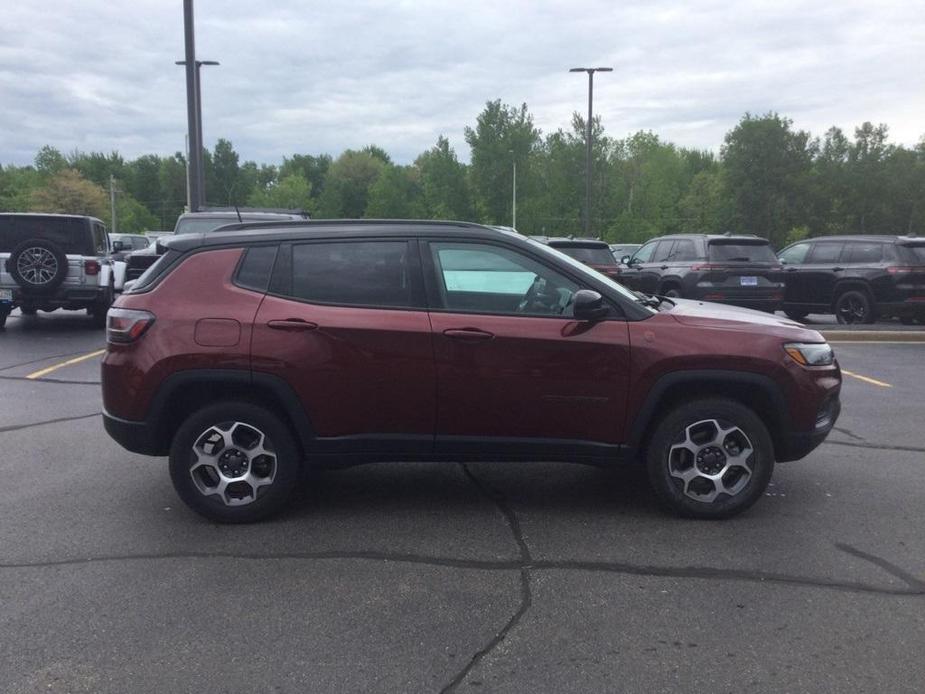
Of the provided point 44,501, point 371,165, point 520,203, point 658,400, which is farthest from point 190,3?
point 371,165

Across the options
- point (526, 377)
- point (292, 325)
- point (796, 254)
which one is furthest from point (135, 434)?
point (796, 254)

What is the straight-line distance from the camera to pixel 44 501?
5.39 m

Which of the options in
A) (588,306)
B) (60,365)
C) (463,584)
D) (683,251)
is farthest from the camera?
(683,251)

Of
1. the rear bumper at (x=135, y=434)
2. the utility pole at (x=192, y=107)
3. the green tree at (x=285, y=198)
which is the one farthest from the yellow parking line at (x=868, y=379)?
the green tree at (x=285, y=198)

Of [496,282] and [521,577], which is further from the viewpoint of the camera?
[496,282]

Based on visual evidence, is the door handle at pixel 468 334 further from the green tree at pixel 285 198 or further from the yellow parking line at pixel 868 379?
the green tree at pixel 285 198

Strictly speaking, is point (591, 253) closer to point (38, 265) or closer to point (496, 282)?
point (38, 265)

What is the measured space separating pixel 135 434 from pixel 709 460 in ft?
10.9

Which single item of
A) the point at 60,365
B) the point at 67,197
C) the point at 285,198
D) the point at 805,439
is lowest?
the point at 60,365

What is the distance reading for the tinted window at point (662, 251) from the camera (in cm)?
1602

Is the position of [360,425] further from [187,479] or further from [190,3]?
[190,3]

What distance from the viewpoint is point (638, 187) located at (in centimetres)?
6750

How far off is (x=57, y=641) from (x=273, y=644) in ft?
2.92

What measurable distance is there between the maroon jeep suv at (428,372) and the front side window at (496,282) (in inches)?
0.5
